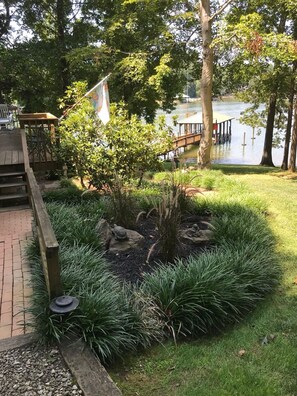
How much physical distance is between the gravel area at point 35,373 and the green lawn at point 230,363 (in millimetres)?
450

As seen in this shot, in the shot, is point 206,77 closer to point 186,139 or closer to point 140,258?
point 140,258

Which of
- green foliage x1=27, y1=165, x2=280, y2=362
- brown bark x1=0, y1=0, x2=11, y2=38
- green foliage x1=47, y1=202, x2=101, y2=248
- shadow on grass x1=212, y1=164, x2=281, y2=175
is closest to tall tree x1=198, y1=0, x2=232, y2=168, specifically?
shadow on grass x1=212, y1=164, x2=281, y2=175

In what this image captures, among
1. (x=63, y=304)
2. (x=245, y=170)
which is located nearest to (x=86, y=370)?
(x=63, y=304)

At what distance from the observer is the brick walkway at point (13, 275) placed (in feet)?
9.82

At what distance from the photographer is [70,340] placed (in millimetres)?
2582

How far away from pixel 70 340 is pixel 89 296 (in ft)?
1.32

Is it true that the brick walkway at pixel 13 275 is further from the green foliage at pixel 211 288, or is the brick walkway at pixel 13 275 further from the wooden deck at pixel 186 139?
the wooden deck at pixel 186 139

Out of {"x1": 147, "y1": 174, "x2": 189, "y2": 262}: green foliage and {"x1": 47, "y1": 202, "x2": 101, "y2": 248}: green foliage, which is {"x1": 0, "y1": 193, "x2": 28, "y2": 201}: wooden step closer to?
{"x1": 47, "y1": 202, "x2": 101, "y2": 248}: green foliage

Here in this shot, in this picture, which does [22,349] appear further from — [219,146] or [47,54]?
[219,146]

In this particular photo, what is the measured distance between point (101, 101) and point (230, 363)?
568 centimetres

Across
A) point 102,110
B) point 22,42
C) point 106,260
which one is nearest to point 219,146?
point 22,42

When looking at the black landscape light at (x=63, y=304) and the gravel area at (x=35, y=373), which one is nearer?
the gravel area at (x=35, y=373)

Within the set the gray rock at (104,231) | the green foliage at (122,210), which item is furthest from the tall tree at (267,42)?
the gray rock at (104,231)

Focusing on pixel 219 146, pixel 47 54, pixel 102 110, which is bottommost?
Answer: pixel 219 146
